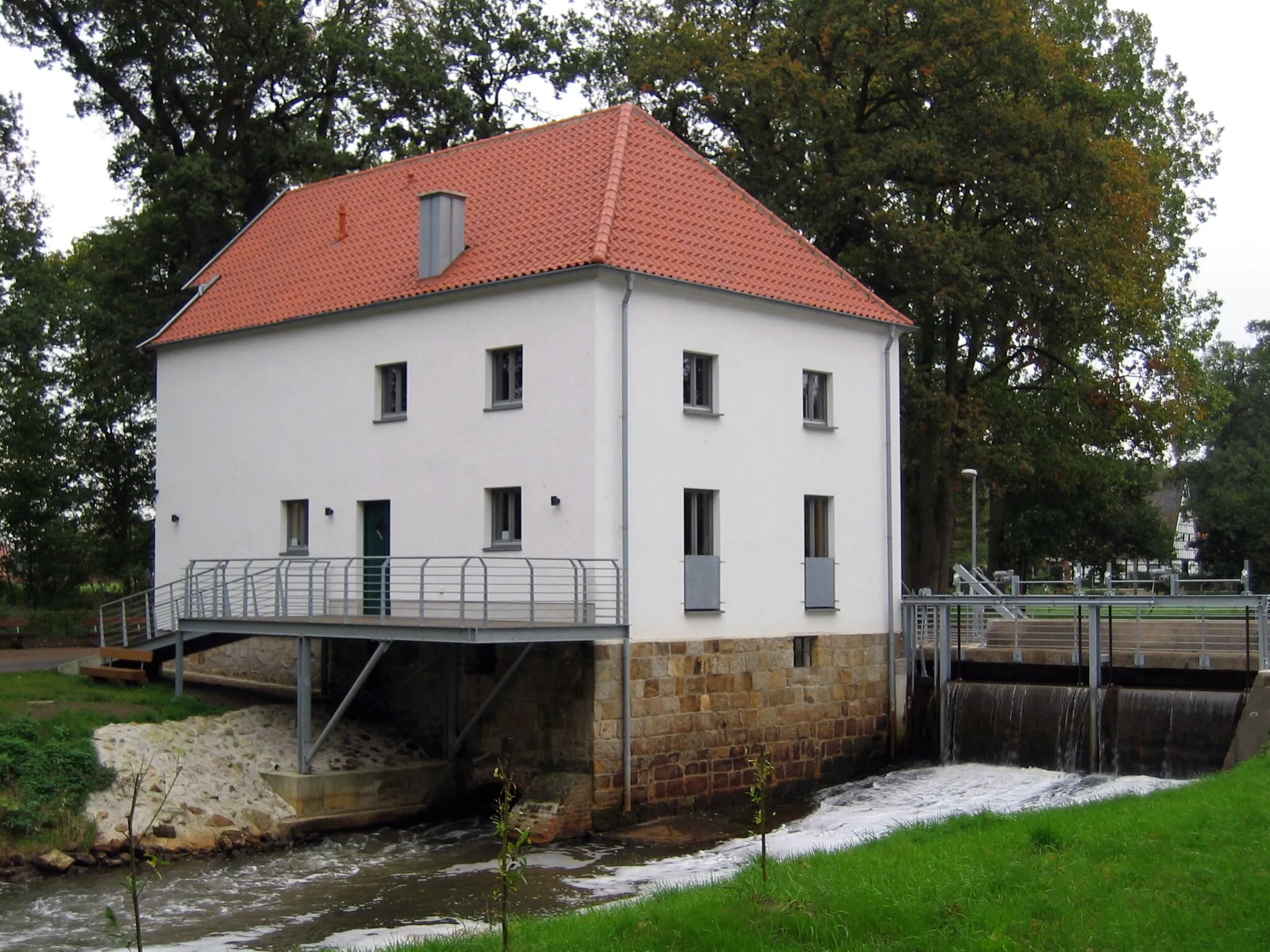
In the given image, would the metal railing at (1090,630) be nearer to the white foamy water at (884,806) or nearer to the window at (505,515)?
the white foamy water at (884,806)

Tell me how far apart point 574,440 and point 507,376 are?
201 cm

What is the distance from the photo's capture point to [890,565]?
26875mm

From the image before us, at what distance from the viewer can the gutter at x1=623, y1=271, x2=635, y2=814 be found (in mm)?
21750

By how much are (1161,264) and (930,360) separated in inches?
225

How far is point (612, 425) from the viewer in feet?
72.9

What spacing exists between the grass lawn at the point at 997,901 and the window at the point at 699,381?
437 inches

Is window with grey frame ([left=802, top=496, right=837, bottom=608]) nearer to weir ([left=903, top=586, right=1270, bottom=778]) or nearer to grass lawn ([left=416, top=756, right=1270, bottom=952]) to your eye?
weir ([left=903, top=586, right=1270, bottom=778])

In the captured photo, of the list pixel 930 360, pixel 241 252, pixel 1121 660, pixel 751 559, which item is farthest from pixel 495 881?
pixel 930 360

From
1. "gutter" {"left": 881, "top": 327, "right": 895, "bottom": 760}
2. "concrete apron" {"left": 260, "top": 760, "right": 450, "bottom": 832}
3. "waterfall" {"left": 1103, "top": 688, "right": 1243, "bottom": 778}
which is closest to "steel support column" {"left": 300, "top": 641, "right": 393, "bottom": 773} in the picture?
"concrete apron" {"left": 260, "top": 760, "right": 450, "bottom": 832}

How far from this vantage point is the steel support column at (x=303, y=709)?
21953mm

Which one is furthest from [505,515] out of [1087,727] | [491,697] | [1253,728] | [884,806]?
[1253,728]

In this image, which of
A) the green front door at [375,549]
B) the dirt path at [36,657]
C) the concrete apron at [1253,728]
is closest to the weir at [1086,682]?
the concrete apron at [1253,728]

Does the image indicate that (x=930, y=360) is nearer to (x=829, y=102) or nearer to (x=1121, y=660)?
(x=829, y=102)

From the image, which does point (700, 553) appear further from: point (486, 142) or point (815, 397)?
point (486, 142)
